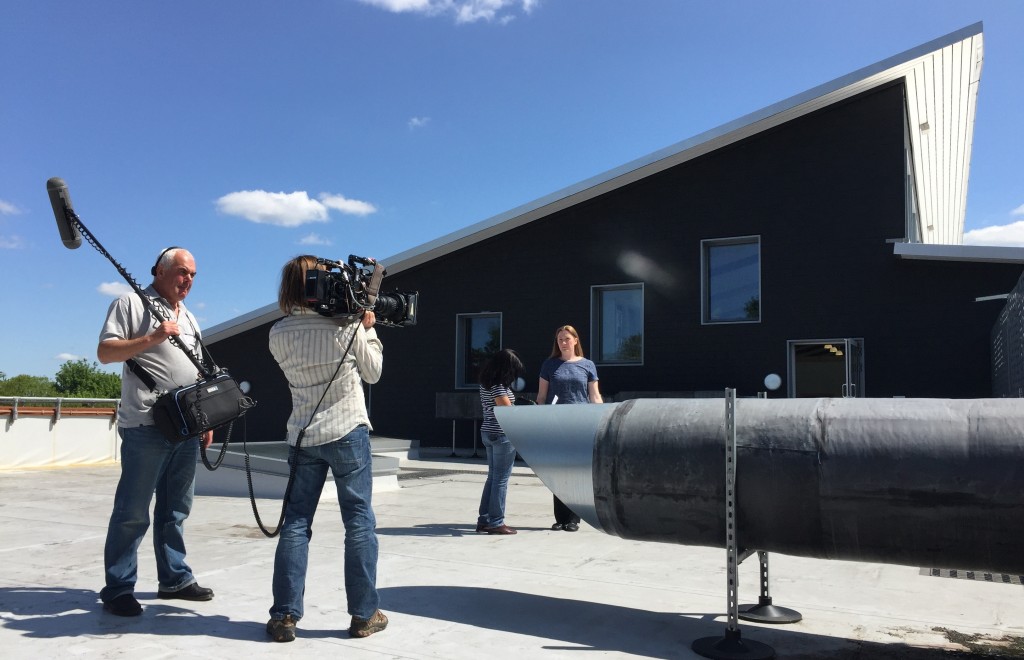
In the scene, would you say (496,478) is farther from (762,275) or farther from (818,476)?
(762,275)

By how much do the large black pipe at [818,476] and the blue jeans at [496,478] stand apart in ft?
8.03

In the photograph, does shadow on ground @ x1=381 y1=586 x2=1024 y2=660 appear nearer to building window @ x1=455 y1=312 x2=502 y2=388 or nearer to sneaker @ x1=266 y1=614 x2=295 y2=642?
sneaker @ x1=266 y1=614 x2=295 y2=642

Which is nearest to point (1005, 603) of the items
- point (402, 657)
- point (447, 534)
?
point (402, 657)

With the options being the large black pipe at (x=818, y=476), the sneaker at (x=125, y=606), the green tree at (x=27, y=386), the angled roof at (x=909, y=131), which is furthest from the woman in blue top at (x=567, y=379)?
the green tree at (x=27, y=386)

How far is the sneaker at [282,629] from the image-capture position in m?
3.34

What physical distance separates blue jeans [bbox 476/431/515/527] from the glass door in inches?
291

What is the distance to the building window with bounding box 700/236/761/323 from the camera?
1282 centimetres

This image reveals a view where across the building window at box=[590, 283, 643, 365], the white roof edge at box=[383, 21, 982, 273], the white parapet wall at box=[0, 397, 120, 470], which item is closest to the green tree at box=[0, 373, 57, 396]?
the white parapet wall at box=[0, 397, 120, 470]

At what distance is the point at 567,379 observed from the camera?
608cm

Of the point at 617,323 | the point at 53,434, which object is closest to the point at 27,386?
the point at 53,434

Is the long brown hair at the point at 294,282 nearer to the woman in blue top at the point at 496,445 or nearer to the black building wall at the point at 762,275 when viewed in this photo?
the woman in blue top at the point at 496,445

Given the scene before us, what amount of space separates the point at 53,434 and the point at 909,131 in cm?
1592

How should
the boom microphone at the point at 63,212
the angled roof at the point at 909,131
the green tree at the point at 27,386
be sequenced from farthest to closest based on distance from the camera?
the green tree at the point at 27,386 → the angled roof at the point at 909,131 → the boom microphone at the point at 63,212

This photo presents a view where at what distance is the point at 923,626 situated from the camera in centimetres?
367
